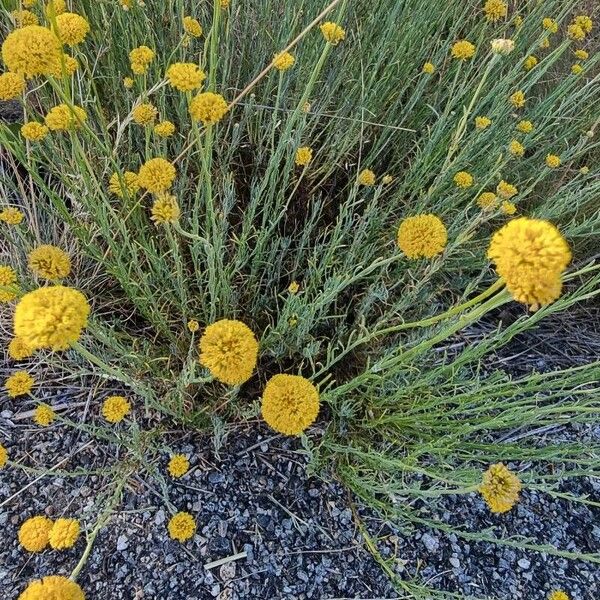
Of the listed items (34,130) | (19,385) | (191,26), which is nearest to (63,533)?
Result: (19,385)

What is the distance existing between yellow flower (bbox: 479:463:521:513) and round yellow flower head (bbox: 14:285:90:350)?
874 millimetres

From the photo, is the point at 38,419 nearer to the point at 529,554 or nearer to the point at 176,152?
the point at 176,152

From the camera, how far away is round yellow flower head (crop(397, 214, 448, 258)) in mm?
1290

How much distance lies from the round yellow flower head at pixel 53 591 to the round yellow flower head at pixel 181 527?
36 centimetres

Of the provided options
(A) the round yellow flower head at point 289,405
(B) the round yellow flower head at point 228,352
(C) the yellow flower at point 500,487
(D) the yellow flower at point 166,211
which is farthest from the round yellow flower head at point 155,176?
(C) the yellow flower at point 500,487

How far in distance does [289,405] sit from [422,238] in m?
0.48

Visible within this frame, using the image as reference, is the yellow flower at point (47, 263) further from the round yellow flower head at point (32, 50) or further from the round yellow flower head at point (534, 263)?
the round yellow flower head at point (534, 263)

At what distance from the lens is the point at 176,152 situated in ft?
6.72

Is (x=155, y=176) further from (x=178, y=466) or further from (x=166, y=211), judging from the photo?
(x=178, y=466)

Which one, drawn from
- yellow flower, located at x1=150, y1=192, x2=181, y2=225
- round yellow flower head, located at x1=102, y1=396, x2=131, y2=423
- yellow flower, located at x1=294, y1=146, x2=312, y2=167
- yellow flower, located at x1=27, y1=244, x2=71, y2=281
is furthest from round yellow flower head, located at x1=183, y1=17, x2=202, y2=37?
round yellow flower head, located at x1=102, y1=396, x2=131, y2=423

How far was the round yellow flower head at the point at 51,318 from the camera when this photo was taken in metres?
0.89

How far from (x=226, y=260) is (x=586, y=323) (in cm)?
141

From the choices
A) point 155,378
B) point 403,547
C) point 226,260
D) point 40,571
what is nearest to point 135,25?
point 226,260

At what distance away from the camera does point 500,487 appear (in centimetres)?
121
